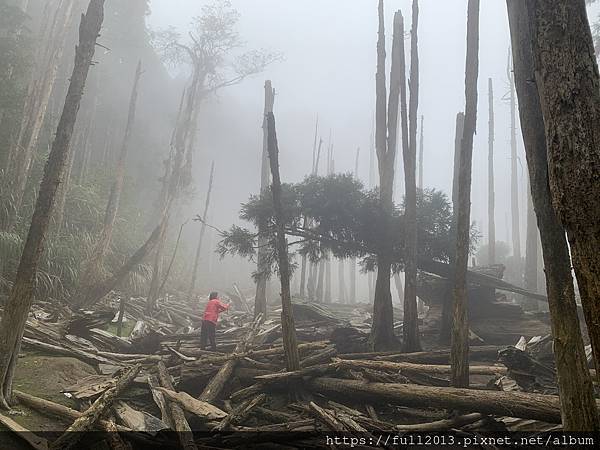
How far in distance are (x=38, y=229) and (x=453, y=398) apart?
23.1 ft

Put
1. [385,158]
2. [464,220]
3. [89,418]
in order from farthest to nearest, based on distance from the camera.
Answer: [385,158] → [464,220] → [89,418]

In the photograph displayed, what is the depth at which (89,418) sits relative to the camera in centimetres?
531

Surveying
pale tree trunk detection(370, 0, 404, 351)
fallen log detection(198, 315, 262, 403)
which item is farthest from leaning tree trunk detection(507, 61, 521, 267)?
fallen log detection(198, 315, 262, 403)

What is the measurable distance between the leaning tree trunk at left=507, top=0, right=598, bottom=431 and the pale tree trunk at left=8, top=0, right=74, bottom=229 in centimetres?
1337

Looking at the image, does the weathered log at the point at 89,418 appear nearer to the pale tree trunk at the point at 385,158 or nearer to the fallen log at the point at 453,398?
the fallen log at the point at 453,398

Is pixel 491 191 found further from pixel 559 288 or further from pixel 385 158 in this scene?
pixel 559 288

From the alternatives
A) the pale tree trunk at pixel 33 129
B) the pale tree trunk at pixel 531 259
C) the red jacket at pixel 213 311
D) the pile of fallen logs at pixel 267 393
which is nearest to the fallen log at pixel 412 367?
the pile of fallen logs at pixel 267 393

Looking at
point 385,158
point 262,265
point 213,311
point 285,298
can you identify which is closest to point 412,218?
point 385,158

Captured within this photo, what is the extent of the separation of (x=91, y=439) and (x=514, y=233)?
105 feet

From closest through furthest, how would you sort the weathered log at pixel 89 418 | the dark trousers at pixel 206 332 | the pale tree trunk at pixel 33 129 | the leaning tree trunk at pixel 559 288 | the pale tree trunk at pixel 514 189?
the leaning tree trunk at pixel 559 288 → the weathered log at pixel 89 418 → the dark trousers at pixel 206 332 → the pale tree trunk at pixel 33 129 → the pale tree trunk at pixel 514 189

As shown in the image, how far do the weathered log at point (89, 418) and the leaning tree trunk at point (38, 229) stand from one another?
1.25 metres

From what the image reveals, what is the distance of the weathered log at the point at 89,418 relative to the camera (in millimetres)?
4828

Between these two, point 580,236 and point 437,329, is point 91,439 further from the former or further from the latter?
point 437,329

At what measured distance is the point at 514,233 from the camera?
101ft
